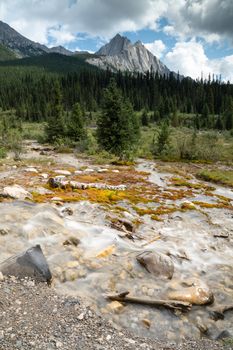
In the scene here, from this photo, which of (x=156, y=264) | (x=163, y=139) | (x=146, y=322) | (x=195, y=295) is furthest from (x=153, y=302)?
(x=163, y=139)

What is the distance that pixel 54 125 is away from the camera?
50.4 m

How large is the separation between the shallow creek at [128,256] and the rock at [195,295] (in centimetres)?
20

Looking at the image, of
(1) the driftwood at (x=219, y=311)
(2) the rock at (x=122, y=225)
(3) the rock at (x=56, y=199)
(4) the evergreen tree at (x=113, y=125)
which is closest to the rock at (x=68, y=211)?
(3) the rock at (x=56, y=199)

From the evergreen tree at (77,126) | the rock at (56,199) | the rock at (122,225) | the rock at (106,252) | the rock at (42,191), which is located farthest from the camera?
the evergreen tree at (77,126)

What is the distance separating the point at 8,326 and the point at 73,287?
6.96 ft

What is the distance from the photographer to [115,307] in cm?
631

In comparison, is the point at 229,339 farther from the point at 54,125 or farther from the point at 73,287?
the point at 54,125

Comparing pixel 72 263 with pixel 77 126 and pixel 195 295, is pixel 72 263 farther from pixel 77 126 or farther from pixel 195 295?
pixel 77 126

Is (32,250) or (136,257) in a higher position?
(32,250)

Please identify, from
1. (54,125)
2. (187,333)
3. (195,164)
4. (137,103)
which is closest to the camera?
(187,333)

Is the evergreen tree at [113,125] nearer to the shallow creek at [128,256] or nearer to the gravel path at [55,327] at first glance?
the shallow creek at [128,256]

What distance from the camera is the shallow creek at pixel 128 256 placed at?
6261 millimetres

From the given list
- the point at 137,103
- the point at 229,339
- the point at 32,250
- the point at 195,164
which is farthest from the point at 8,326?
the point at 137,103

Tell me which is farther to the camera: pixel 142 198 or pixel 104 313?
pixel 142 198
